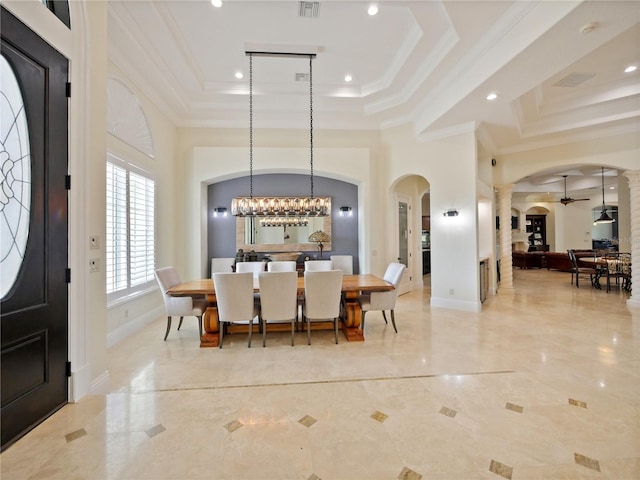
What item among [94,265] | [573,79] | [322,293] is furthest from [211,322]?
[573,79]

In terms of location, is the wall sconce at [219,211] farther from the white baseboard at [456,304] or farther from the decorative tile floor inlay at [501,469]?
the decorative tile floor inlay at [501,469]

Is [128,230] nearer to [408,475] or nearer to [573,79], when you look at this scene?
[408,475]

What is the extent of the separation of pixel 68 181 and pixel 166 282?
210 centimetres

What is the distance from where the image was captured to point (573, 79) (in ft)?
15.3

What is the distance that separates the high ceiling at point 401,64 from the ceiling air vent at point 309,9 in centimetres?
2

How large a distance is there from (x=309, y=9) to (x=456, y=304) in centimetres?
526

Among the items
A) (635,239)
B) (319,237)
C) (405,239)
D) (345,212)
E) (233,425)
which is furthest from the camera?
(405,239)

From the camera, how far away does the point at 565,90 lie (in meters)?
5.06

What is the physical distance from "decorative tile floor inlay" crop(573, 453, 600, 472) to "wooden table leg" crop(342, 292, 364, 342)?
2359mm

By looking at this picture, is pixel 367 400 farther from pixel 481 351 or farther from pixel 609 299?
pixel 609 299

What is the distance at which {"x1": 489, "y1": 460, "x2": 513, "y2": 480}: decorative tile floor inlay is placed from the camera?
5.40ft

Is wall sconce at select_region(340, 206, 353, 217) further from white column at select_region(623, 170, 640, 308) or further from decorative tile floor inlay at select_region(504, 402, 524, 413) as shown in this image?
white column at select_region(623, 170, 640, 308)

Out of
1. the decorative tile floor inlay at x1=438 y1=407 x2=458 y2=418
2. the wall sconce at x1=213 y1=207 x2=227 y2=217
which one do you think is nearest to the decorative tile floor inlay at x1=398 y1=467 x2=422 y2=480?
the decorative tile floor inlay at x1=438 y1=407 x2=458 y2=418

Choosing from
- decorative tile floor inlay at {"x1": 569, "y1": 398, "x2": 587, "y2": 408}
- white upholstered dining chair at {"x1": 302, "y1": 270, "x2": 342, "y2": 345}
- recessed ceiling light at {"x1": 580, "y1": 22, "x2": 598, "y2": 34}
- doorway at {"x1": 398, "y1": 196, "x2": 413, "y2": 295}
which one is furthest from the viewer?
doorway at {"x1": 398, "y1": 196, "x2": 413, "y2": 295}
